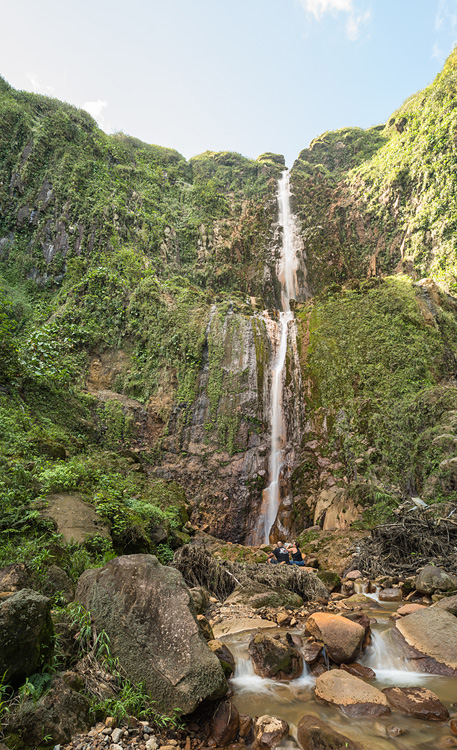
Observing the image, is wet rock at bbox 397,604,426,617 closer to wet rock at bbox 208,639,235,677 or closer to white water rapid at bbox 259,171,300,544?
wet rock at bbox 208,639,235,677

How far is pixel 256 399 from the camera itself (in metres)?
15.6

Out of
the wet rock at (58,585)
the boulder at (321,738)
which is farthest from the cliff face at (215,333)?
the boulder at (321,738)

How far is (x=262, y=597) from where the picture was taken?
5977mm

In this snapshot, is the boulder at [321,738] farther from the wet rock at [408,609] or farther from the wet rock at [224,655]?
the wet rock at [408,609]

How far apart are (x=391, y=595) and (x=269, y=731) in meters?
4.17

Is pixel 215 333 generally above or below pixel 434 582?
above

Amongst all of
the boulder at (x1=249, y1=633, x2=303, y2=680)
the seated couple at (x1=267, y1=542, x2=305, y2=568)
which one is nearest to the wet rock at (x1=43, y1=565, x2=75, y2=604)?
the boulder at (x1=249, y1=633, x2=303, y2=680)

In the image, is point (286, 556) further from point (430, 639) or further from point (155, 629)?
point (155, 629)

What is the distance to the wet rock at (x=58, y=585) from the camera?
11.9 feet

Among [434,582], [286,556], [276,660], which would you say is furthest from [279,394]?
[276,660]

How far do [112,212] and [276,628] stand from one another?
24.4 m

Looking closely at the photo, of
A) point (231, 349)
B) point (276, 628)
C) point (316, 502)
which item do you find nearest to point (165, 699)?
point (276, 628)

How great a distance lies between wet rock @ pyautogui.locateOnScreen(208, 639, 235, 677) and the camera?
383 cm

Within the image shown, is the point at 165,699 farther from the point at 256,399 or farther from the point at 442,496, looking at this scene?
the point at 256,399
